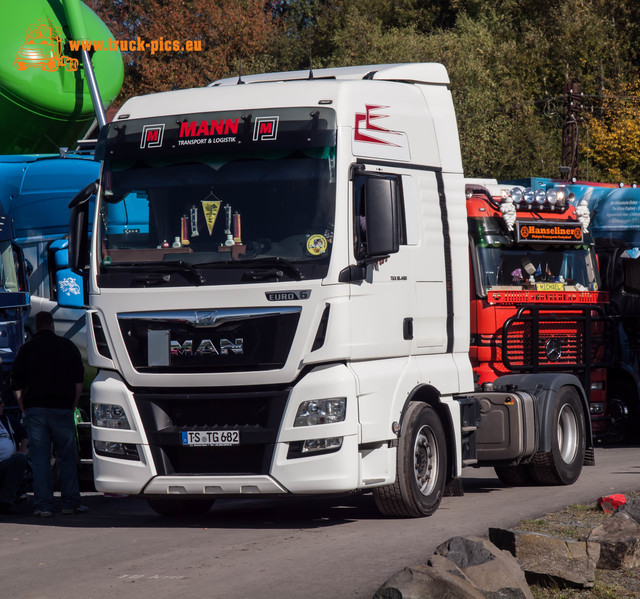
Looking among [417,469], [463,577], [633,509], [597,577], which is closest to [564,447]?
[417,469]

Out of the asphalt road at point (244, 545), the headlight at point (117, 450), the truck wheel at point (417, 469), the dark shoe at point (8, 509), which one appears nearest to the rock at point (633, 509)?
the asphalt road at point (244, 545)

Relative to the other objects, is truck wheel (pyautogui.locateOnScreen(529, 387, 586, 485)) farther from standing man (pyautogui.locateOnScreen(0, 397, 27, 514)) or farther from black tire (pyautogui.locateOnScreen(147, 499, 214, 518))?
standing man (pyautogui.locateOnScreen(0, 397, 27, 514))

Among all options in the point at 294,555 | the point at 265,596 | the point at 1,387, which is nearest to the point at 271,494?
the point at 294,555

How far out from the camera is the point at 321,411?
30.2 feet

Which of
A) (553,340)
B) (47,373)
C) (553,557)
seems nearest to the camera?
(553,557)

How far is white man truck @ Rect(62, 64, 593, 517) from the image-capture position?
30.3 ft

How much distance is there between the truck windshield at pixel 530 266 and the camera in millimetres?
14594

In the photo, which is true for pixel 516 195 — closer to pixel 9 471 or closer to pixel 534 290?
pixel 534 290

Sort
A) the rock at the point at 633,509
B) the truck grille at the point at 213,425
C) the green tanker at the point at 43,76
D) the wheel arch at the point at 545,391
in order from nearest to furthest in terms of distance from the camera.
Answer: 1. the rock at the point at 633,509
2. the truck grille at the point at 213,425
3. the wheel arch at the point at 545,391
4. the green tanker at the point at 43,76

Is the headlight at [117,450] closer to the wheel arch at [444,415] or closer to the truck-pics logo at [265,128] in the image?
the wheel arch at [444,415]

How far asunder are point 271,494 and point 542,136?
3419 cm

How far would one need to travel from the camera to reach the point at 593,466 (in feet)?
47.5

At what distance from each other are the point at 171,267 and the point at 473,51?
111 feet

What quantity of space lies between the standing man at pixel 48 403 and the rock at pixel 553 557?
475 cm
